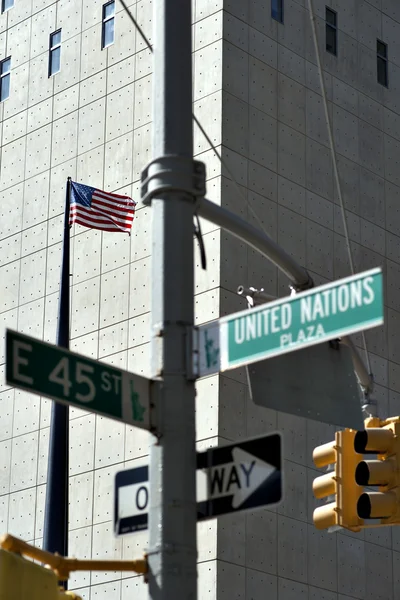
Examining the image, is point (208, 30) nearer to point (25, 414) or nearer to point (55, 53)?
point (55, 53)

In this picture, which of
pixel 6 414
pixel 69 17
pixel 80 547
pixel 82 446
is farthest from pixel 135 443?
pixel 69 17

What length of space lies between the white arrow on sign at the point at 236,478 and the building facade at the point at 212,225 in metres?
20.2

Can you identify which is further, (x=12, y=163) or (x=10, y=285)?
(x=12, y=163)

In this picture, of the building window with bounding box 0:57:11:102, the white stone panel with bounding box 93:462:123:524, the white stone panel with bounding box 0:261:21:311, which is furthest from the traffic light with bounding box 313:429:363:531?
the building window with bounding box 0:57:11:102

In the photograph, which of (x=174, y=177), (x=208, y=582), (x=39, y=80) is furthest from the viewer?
(x=39, y=80)

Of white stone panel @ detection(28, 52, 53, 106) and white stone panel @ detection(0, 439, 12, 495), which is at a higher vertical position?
white stone panel @ detection(28, 52, 53, 106)

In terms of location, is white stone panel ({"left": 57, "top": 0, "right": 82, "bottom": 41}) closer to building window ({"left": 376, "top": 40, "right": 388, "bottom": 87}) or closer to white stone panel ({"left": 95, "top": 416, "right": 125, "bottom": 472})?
building window ({"left": 376, "top": 40, "right": 388, "bottom": 87})

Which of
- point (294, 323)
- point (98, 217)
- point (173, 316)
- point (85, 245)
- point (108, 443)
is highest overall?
point (85, 245)

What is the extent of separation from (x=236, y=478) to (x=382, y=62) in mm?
30600

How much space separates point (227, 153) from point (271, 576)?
32.2 feet

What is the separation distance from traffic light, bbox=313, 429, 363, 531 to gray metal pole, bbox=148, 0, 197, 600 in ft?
11.8

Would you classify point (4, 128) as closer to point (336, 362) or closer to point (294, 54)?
point (294, 54)

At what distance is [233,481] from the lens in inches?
305

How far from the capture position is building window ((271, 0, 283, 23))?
111 feet
